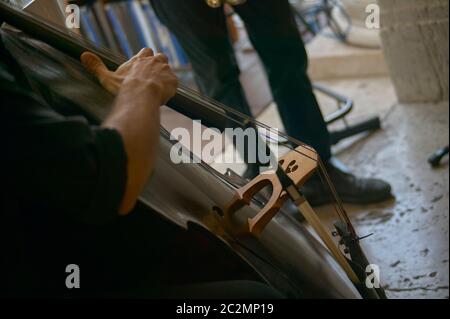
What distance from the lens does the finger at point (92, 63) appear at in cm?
91

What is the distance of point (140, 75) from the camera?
0.87 m

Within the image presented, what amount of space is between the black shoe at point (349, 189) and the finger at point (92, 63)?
1.05 meters

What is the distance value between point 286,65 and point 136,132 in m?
1.16

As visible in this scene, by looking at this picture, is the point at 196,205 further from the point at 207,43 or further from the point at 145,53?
the point at 207,43

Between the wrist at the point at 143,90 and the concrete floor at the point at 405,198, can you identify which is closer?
the wrist at the point at 143,90

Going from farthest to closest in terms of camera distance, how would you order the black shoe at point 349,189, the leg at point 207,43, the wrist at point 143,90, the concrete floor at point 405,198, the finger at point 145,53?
the black shoe at point 349,189, the leg at point 207,43, the concrete floor at point 405,198, the finger at point 145,53, the wrist at point 143,90

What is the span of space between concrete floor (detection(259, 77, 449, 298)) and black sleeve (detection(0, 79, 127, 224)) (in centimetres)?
97

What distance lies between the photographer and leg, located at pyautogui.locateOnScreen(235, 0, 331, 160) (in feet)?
5.81

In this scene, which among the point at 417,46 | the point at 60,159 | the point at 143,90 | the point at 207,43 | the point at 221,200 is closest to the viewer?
the point at 60,159

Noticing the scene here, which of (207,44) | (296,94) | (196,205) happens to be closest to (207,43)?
(207,44)

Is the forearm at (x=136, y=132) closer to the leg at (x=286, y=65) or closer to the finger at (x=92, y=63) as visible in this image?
the finger at (x=92, y=63)

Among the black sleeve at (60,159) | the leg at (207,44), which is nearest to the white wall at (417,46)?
the leg at (207,44)

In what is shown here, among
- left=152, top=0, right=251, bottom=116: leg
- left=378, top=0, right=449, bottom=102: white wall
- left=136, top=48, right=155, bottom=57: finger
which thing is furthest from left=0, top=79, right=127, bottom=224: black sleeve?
left=378, top=0, right=449, bottom=102: white wall
